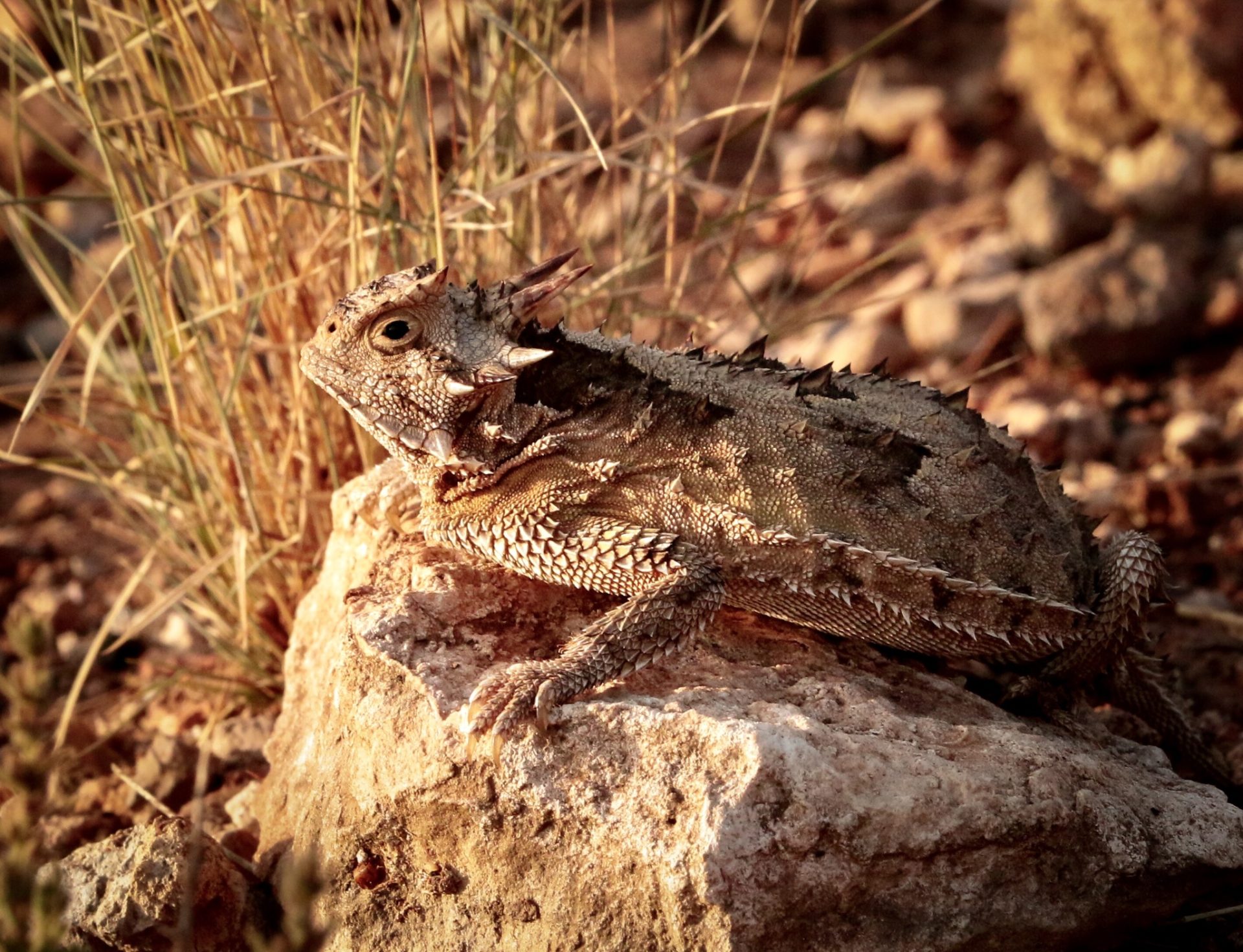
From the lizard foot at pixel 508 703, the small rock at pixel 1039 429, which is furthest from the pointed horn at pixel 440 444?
the small rock at pixel 1039 429

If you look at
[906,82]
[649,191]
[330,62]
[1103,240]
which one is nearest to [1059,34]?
[906,82]

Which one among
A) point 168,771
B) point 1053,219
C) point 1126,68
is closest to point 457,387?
point 168,771

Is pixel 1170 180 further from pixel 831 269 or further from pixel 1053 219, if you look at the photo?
pixel 831 269

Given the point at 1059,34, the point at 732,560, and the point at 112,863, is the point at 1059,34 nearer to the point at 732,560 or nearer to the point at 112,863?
the point at 732,560

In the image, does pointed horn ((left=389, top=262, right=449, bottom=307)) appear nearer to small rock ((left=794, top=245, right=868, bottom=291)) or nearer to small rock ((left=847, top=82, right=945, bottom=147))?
small rock ((left=794, top=245, right=868, bottom=291))

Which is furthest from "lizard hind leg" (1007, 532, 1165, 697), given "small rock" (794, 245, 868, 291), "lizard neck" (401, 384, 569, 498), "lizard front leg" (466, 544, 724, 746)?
"small rock" (794, 245, 868, 291)

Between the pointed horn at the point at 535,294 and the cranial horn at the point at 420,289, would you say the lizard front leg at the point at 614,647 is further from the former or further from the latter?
the cranial horn at the point at 420,289
